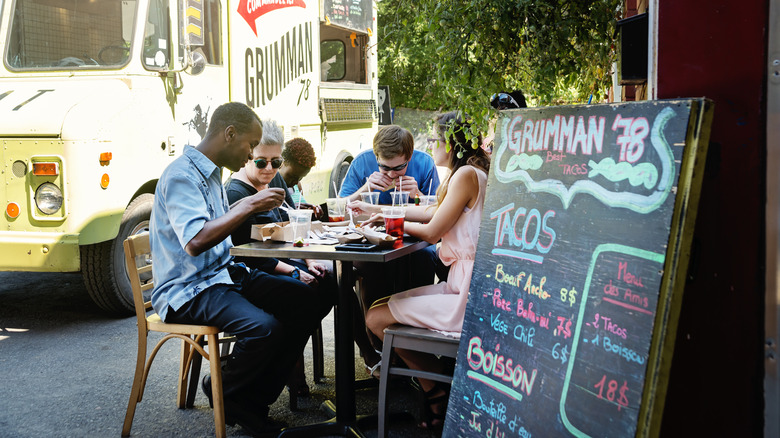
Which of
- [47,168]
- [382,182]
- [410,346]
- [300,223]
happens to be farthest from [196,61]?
[410,346]

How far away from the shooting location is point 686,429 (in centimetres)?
248

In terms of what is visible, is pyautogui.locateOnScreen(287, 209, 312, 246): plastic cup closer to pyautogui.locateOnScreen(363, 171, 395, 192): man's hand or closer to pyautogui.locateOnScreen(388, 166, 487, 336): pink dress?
pyautogui.locateOnScreen(388, 166, 487, 336): pink dress

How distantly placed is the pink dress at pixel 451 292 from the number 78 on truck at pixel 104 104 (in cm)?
284

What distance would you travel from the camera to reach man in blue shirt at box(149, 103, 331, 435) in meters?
3.31

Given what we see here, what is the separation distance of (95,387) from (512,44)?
9.79 feet

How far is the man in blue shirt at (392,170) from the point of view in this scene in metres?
4.71

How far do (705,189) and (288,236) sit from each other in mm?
1906

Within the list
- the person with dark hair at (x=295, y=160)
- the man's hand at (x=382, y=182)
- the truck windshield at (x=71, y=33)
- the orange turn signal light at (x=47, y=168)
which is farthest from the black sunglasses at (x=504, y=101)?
the truck windshield at (x=71, y=33)

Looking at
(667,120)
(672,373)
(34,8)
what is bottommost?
(672,373)

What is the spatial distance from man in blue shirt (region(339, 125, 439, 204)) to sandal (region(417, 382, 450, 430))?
1373mm

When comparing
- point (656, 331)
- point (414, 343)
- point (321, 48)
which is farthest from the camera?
point (321, 48)

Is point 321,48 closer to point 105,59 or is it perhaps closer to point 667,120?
point 105,59

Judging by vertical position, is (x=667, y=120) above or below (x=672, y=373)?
above

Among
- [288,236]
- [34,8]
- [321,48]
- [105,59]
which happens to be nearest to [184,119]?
[105,59]
